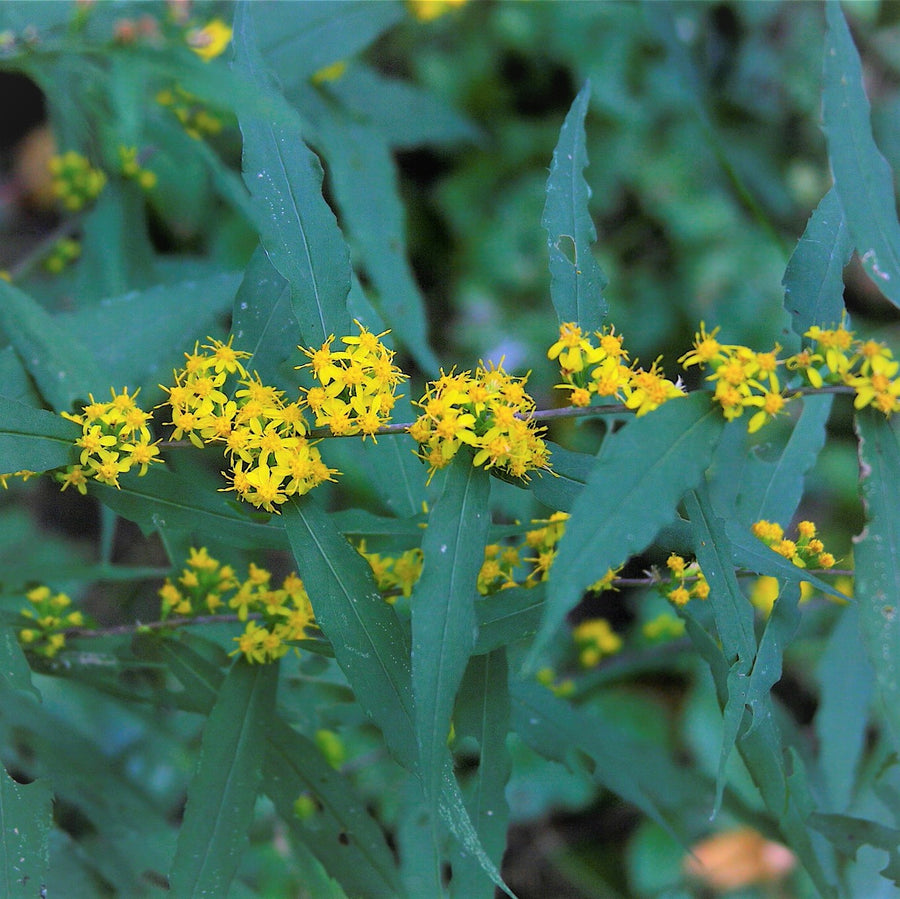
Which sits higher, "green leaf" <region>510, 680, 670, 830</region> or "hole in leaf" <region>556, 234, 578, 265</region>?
"hole in leaf" <region>556, 234, 578, 265</region>

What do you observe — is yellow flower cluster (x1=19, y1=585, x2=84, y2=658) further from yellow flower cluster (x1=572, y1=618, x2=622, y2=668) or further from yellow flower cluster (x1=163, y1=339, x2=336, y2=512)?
yellow flower cluster (x1=572, y1=618, x2=622, y2=668)

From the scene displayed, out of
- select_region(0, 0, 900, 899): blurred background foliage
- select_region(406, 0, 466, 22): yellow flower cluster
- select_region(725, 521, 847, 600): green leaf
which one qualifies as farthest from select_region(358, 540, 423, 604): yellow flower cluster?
select_region(0, 0, 900, 899): blurred background foliage

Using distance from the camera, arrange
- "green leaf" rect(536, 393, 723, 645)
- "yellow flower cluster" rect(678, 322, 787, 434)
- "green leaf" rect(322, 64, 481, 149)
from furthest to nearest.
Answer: "green leaf" rect(322, 64, 481, 149) < "yellow flower cluster" rect(678, 322, 787, 434) < "green leaf" rect(536, 393, 723, 645)

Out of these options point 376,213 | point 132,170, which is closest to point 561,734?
point 376,213

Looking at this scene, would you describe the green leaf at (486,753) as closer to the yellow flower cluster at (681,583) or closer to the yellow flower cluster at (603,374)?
the yellow flower cluster at (681,583)

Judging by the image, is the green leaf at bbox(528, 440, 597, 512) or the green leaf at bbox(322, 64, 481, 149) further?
the green leaf at bbox(322, 64, 481, 149)

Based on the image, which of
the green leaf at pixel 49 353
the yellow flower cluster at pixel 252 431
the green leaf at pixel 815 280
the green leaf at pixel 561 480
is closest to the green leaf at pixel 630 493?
the green leaf at pixel 561 480

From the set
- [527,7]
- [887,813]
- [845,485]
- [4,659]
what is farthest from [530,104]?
[4,659]

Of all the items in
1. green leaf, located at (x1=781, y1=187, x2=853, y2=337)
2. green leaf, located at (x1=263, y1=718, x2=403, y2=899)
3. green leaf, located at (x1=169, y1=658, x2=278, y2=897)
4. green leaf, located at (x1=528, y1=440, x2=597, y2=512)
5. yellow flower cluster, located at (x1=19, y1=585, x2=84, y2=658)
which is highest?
green leaf, located at (x1=781, y1=187, x2=853, y2=337)
